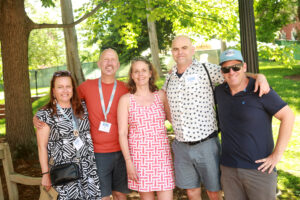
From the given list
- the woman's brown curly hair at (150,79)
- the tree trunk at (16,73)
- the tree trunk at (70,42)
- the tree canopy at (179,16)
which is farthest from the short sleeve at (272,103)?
the tree trunk at (70,42)

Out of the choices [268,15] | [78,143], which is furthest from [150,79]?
[268,15]

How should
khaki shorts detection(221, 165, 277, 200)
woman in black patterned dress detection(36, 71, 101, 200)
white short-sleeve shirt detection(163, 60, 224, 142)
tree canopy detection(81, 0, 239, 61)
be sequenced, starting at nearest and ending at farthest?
1. khaki shorts detection(221, 165, 277, 200)
2. woman in black patterned dress detection(36, 71, 101, 200)
3. white short-sleeve shirt detection(163, 60, 224, 142)
4. tree canopy detection(81, 0, 239, 61)

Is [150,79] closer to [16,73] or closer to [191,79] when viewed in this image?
[191,79]

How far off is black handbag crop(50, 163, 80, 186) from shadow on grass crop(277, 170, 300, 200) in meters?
3.22

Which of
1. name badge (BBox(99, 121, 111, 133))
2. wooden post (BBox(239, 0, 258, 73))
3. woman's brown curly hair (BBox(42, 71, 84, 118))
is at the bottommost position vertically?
name badge (BBox(99, 121, 111, 133))

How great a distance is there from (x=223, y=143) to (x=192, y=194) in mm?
801

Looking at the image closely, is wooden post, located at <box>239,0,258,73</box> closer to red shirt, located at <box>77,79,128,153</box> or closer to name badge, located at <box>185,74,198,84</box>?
name badge, located at <box>185,74,198,84</box>

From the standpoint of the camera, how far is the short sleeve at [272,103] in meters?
2.67

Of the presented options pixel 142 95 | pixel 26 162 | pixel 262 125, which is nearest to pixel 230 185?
pixel 262 125

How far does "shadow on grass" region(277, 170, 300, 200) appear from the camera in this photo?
465 cm

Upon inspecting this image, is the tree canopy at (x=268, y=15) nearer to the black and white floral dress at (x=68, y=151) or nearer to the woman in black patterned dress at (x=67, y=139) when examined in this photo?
the woman in black patterned dress at (x=67, y=139)

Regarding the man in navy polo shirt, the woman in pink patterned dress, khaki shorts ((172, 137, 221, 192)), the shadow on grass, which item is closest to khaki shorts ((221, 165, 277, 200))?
the man in navy polo shirt

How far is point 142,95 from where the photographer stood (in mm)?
3488

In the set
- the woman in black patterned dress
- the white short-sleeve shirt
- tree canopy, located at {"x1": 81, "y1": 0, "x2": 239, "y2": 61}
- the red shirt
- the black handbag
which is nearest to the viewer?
the black handbag
